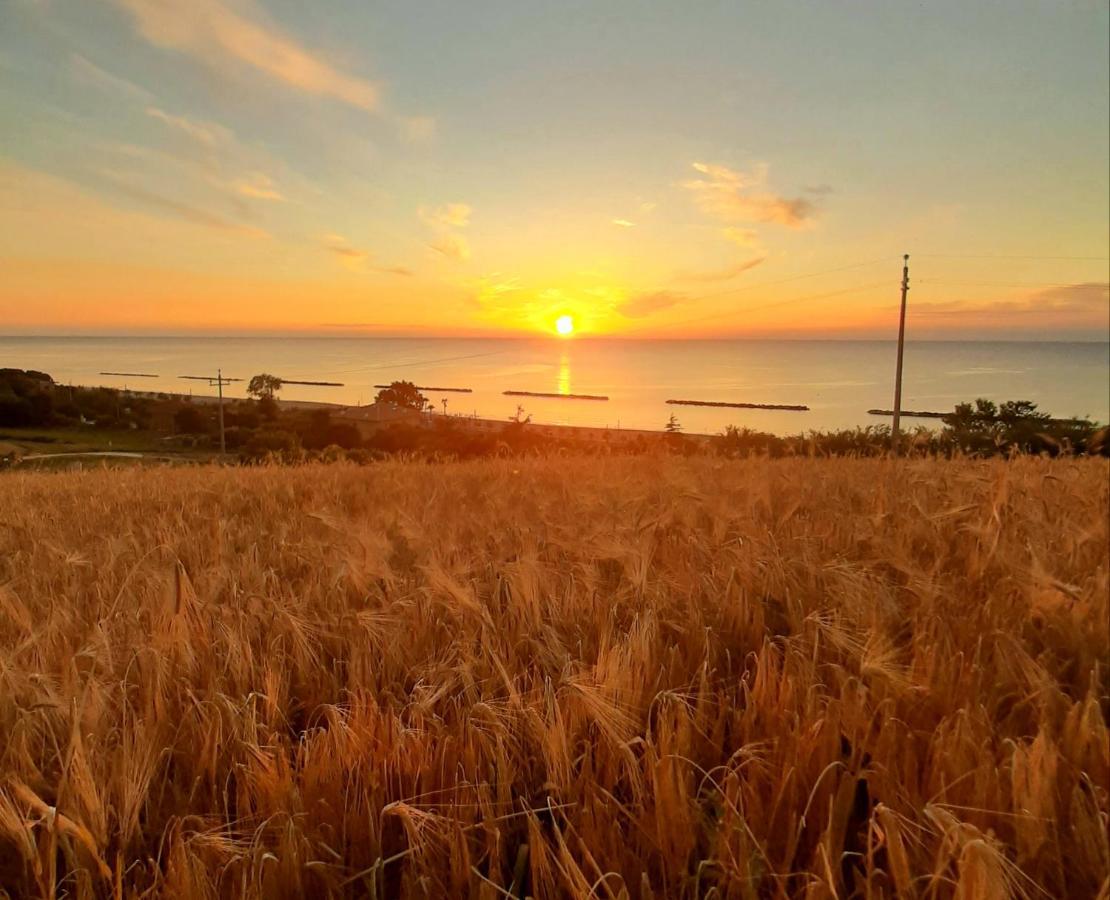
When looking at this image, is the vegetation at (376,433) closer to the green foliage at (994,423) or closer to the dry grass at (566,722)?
the green foliage at (994,423)

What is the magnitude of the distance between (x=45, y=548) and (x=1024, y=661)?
145 inches

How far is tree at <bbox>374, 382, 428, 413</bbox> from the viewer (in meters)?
36.7

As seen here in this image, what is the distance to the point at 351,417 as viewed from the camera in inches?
1407

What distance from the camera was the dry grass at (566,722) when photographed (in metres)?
0.89

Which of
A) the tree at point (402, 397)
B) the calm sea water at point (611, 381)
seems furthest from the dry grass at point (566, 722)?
the tree at point (402, 397)

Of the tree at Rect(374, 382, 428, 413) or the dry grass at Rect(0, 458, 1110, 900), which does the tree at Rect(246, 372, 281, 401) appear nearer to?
the tree at Rect(374, 382, 428, 413)

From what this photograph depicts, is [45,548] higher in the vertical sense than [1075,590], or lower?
lower

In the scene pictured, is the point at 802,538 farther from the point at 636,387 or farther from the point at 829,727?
the point at 636,387

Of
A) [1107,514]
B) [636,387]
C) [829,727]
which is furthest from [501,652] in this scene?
[636,387]

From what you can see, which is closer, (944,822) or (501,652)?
(944,822)

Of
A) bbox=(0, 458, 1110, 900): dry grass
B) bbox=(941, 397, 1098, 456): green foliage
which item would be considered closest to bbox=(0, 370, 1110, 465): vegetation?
bbox=(941, 397, 1098, 456): green foliage

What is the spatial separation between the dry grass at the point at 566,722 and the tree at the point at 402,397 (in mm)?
34917

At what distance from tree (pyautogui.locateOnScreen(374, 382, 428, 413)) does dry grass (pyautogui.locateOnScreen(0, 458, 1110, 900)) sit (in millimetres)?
34917

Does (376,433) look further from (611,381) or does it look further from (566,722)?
(611,381)
